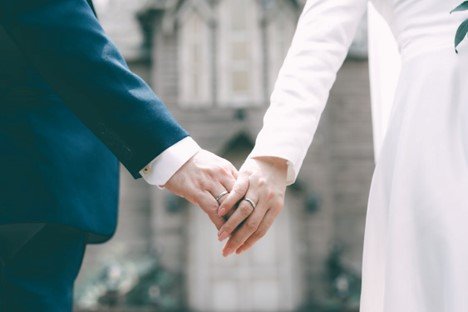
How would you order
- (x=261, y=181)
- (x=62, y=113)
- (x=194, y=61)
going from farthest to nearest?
(x=194, y=61)
(x=261, y=181)
(x=62, y=113)

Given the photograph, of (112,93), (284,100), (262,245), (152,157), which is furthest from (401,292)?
(262,245)

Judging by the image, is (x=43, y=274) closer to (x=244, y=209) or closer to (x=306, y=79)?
(x=244, y=209)

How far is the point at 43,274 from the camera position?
5.68ft

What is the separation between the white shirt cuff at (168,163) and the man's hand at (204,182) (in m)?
0.04

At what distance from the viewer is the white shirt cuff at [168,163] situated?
1.83 m

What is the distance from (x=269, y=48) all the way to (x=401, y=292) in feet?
37.2

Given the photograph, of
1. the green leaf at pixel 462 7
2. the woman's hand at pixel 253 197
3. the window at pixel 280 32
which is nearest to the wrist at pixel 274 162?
the woman's hand at pixel 253 197

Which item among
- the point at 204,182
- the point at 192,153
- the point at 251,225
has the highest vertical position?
the point at 192,153

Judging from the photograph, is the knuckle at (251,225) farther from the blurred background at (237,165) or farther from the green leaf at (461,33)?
the blurred background at (237,165)

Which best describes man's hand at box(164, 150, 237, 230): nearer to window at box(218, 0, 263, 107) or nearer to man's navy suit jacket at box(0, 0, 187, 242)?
man's navy suit jacket at box(0, 0, 187, 242)

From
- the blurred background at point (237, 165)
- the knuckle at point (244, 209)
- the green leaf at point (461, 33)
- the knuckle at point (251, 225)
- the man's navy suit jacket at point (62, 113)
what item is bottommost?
the blurred background at point (237, 165)

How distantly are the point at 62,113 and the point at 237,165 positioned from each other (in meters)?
10.4

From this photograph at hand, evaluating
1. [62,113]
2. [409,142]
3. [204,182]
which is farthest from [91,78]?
[409,142]

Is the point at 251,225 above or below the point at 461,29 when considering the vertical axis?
below
